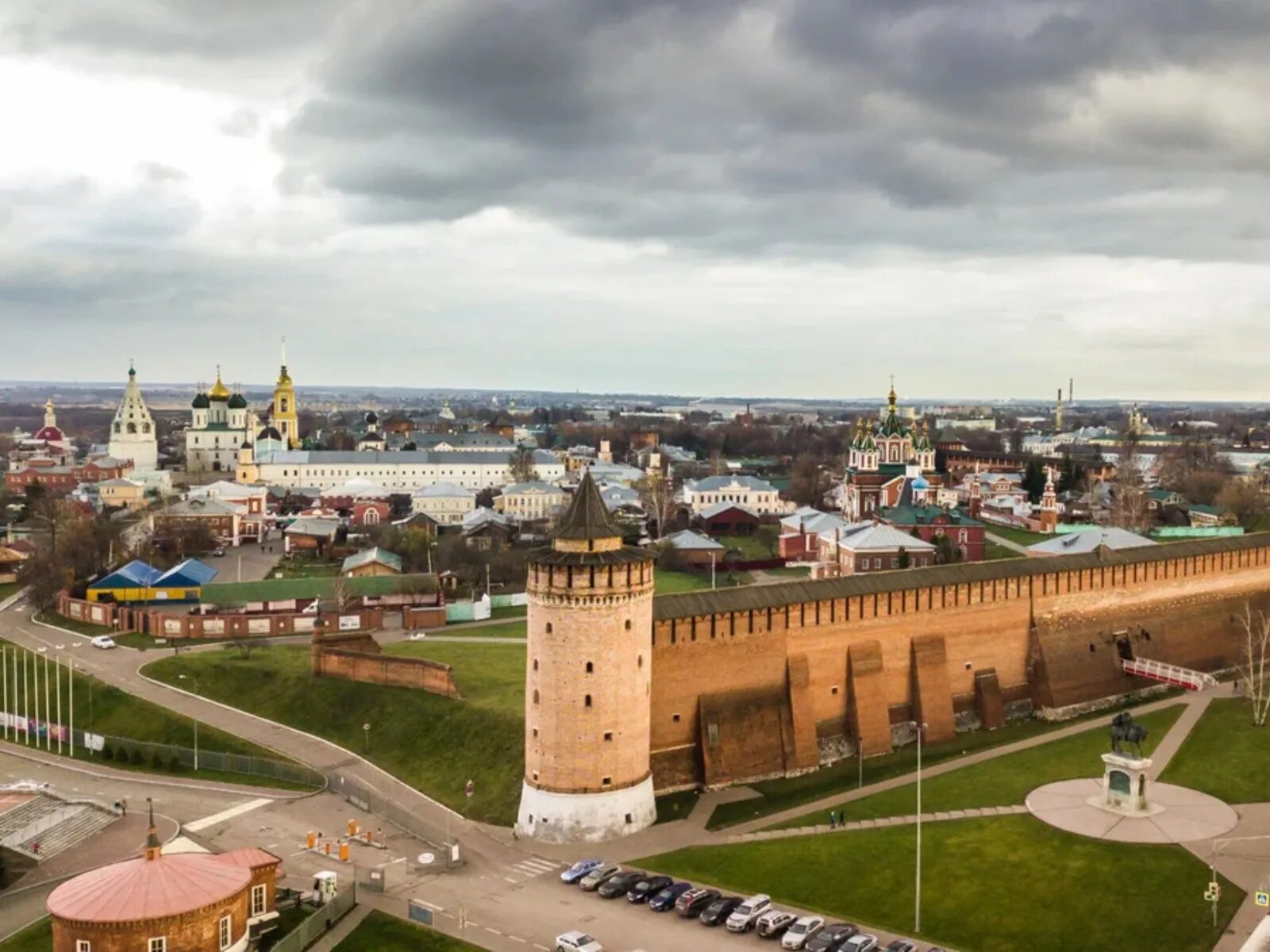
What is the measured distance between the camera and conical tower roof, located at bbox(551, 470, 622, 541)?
110 ft

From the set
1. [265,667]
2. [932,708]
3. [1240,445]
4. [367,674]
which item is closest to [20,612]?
[265,667]

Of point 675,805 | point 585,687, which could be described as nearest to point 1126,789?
point 675,805

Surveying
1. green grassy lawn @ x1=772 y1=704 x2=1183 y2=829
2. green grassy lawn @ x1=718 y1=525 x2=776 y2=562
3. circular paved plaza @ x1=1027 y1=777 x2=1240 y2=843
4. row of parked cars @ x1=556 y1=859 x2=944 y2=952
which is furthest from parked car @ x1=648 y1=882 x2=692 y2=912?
green grassy lawn @ x1=718 y1=525 x2=776 y2=562

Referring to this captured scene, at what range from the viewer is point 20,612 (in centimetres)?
6506

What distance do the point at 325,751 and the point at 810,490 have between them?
7778cm

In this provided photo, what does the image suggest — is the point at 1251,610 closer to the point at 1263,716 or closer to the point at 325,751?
the point at 1263,716

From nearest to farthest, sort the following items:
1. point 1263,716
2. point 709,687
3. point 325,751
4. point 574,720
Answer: point 574,720
point 709,687
point 1263,716
point 325,751

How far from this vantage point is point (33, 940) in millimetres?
28109

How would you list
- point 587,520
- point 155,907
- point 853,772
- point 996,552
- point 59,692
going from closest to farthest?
point 155,907 < point 587,520 < point 853,772 < point 59,692 < point 996,552

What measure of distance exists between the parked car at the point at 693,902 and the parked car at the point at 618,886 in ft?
5.04

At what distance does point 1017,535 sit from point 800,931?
232 feet

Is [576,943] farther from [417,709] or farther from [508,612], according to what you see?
[508,612]

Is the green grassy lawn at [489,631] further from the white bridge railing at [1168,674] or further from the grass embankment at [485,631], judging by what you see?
the white bridge railing at [1168,674]

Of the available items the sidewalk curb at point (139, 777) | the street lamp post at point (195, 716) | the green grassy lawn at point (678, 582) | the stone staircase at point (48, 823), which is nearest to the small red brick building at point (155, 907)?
the stone staircase at point (48, 823)
